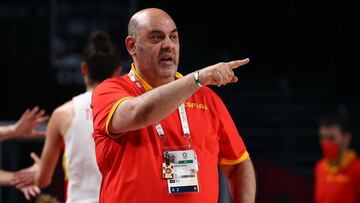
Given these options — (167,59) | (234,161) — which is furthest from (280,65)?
(167,59)

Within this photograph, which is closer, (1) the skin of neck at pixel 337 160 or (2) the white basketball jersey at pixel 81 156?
(2) the white basketball jersey at pixel 81 156

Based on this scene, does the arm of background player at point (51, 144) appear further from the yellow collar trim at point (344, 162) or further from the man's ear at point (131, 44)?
the yellow collar trim at point (344, 162)

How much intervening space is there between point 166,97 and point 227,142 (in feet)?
2.41

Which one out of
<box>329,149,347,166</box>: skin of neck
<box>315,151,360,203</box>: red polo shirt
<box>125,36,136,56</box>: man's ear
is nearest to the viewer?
<box>125,36,136,56</box>: man's ear

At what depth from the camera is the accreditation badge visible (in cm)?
375

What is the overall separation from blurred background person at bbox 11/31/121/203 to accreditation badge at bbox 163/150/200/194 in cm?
131

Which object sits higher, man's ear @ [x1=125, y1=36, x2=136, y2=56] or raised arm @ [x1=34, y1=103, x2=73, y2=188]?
man's ear @ [x1=125, y1=36, x2=136, y2=56]

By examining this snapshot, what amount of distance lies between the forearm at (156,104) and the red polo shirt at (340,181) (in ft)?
20.0

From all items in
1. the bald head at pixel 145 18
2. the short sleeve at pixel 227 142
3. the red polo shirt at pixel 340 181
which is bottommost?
the red polo shirt at pixel 340 181

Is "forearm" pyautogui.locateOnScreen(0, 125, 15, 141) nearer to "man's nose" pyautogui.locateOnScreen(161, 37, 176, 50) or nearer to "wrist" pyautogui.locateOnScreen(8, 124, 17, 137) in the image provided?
"wrist" pyautogui.locateOnScreen(8, 124, 17, 137)

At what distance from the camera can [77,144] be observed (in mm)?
5051

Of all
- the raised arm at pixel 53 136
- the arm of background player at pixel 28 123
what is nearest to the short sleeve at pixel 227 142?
the raised arm at pixel 53 136

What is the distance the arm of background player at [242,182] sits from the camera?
4.13 meters

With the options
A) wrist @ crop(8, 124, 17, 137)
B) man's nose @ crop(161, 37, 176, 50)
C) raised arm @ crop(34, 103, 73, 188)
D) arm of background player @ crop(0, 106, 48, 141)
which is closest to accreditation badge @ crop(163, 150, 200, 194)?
man's nose @ crop(161, 37, 176, 50)
